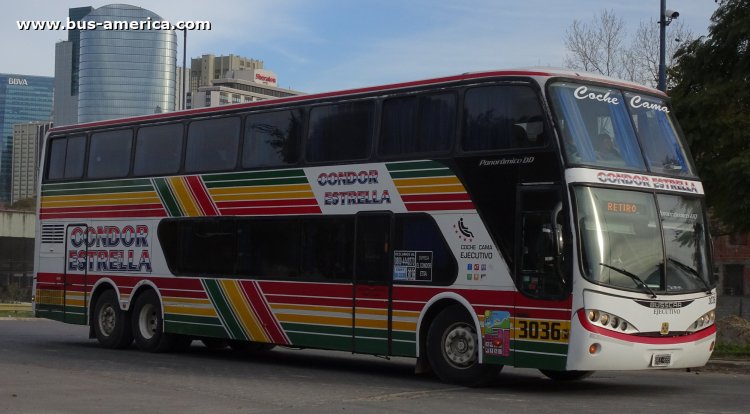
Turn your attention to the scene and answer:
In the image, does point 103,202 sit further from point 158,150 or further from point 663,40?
point 663,40

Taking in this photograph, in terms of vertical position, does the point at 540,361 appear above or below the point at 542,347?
below

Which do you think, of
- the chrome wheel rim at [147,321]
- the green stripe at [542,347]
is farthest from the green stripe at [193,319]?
the green stripe at [542,347]

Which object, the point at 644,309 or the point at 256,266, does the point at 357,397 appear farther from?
the point at 256,266

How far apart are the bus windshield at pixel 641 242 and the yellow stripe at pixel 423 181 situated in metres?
2.06

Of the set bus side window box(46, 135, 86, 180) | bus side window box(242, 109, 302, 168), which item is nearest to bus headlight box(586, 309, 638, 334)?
bus side window box(242, 109, 302, 168)

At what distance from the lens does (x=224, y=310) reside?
19.3m

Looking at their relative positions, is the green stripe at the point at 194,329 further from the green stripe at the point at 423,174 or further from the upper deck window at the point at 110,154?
the green stripe at the point at 423,174

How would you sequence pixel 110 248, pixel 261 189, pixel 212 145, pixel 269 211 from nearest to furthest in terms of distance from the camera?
pixel 269 211 → pixel 261 189 → pixel 212 145 → pixel 110 248

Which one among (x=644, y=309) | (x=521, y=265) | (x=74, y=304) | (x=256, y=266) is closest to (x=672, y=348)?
(x=644, y=309)

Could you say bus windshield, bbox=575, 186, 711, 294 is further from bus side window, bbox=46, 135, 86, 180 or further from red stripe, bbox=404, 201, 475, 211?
bus side window, bbox=46, 135, 86, 180

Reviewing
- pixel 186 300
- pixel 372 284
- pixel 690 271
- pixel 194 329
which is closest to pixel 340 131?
pixel 372 284

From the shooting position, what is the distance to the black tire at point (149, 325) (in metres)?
20.8

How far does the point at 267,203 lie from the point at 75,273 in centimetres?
588

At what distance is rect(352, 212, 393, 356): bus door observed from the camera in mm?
16422
